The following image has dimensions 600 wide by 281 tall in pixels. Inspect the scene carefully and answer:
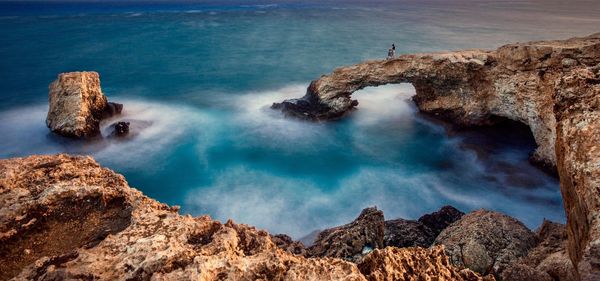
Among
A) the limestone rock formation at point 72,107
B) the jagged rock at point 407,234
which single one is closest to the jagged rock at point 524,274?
the jagged rock at point 407,234

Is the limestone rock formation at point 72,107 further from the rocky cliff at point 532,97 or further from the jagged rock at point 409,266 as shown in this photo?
the jagged rock at point 409,266

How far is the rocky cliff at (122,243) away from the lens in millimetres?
3939

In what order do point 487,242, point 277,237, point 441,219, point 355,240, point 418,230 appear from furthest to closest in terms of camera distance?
1. point 441,219
2. point 418,230
3. point 277,237
4. point 355,240
5. point 487,242

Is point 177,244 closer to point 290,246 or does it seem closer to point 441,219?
point 290,246

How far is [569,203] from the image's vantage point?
5.15 metres

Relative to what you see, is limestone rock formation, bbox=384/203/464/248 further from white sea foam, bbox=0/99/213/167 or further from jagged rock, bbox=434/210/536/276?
white sea foam, bbox=0/99/213/167

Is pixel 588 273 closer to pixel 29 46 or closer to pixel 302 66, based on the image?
pixel 302 66

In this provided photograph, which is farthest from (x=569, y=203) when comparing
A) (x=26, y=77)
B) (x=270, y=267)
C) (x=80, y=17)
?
(x=80, y=17)

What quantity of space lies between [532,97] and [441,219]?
5021 mm

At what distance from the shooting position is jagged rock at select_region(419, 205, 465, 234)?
9.36 m

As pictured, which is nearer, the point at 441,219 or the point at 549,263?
the point at 549,263

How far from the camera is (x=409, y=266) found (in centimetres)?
412

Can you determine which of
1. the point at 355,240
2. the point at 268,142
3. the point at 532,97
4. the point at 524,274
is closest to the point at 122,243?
the point at 355,240

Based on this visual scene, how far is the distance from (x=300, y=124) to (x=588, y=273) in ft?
40.8
